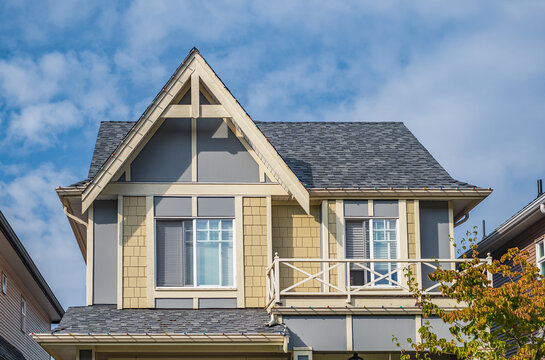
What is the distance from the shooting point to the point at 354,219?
2327 centimetres

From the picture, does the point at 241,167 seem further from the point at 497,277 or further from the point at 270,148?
the point at 497,277

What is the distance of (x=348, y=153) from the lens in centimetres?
2523

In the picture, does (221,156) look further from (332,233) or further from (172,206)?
(332,233)

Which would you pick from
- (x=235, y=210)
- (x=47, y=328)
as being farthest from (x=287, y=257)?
(x=47, y=328)

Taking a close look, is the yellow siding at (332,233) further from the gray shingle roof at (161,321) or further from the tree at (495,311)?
the tree at (495,311)

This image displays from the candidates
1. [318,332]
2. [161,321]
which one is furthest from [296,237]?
[161,321]

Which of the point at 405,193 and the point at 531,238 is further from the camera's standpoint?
the point at 531,238

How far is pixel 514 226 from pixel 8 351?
44.4 feet

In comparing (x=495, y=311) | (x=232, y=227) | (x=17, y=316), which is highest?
(x=232, y=227)

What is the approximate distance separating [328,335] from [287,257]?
2871 millimetres

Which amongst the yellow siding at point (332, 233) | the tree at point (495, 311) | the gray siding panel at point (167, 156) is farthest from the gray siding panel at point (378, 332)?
the gray siding panel at point (167, 156)

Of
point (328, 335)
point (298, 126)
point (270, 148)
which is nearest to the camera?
point (328, 335)

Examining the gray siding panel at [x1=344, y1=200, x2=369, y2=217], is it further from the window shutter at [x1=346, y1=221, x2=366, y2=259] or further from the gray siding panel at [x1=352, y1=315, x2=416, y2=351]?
the gray siding panel at [x1=352, y1=315, x2=416, y2=351]

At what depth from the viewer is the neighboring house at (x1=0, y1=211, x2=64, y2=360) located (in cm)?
2620
